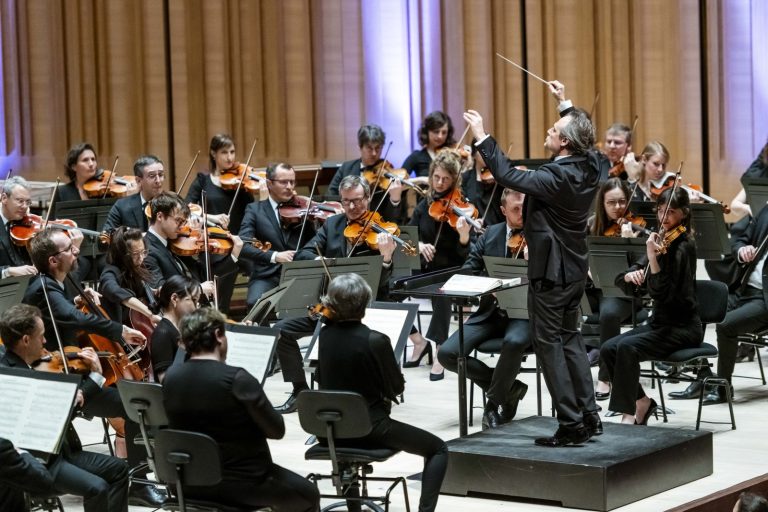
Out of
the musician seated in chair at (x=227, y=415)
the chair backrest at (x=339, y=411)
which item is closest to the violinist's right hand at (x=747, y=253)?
the chair backrest at (x=339, y=411)

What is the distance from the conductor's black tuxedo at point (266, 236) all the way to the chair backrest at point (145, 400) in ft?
8.48

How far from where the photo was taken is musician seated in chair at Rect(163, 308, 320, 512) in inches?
168

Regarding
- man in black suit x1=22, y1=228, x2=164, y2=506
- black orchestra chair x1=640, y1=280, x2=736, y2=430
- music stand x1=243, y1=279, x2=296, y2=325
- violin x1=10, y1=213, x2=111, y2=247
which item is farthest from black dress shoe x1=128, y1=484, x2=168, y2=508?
black orchestra chair x1=640, y1=280, x2=736, y2=430

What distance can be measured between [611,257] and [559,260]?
162 centimetres

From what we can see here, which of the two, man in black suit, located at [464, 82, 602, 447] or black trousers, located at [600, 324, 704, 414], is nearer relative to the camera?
man in black suit, located at [464, 82, 602, 447]

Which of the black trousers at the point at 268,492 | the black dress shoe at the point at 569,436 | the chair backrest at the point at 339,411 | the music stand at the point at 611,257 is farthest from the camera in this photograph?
the music stand at the point at 611,257

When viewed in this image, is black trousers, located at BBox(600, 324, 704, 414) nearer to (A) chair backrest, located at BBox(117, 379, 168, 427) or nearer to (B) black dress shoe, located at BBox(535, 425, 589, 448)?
(B) black dress shoe, located at BBox(535, 425, 589, 448)

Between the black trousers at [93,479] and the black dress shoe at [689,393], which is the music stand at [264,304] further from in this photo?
the black dress shoe at [689,393]

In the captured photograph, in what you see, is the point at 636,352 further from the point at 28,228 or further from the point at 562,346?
the point at 28,228

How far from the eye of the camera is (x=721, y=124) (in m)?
11.1

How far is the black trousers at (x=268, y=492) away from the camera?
432 cm

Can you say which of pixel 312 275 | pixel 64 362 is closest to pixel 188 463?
pixel 64 362

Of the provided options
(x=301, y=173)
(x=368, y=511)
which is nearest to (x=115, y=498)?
(x=368, y=511)

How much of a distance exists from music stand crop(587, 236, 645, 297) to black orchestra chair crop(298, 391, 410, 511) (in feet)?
7.17
